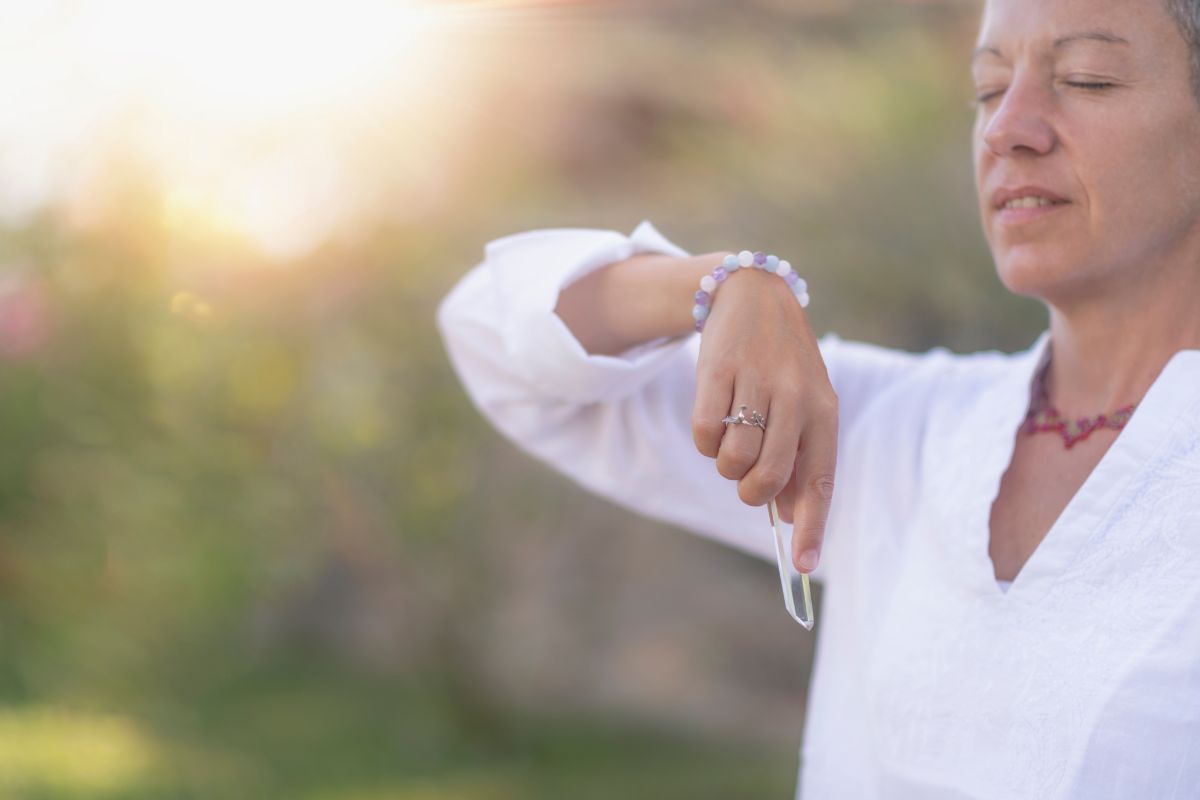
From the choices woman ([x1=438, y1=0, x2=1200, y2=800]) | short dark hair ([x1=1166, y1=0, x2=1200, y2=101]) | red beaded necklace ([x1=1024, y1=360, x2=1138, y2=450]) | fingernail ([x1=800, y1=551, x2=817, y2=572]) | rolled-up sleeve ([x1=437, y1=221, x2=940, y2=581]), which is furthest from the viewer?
rolled-up sleeve ([x1=437, y1=221, x2=940, y2=581])

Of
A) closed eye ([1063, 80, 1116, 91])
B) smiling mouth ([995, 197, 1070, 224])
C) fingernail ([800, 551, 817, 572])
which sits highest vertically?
closed eye ([1063, 80, 1116, 91])

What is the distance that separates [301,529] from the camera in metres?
4.35

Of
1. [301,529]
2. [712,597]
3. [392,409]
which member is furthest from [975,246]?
[301,529]

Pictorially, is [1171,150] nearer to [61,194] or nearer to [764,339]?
[764,339]

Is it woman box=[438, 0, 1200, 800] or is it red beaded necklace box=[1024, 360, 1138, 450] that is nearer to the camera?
woman box=[438, 0, 1200, 800]

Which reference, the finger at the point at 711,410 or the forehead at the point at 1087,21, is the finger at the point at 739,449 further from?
the forehead at the point at 1087,21

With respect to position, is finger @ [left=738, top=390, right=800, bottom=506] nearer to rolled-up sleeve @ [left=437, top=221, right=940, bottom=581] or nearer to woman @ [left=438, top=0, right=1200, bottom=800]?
woman @ [left=438, top=0, right=1200, bottom=800]

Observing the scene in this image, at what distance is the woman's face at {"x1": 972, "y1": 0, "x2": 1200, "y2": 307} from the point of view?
54.5 inches

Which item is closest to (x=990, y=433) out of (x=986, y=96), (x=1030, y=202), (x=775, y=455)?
(x=1030, y=202)

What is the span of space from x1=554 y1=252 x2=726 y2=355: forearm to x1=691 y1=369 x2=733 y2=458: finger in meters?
0.25

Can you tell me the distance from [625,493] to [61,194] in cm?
262

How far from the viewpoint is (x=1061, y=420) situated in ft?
5.20

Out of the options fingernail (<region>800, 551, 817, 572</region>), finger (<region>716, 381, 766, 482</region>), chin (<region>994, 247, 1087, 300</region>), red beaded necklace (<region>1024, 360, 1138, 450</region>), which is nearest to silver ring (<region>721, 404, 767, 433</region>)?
finger (<region>716, 381, 766, 482</region>)

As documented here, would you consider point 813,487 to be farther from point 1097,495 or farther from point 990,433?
point 990,433
